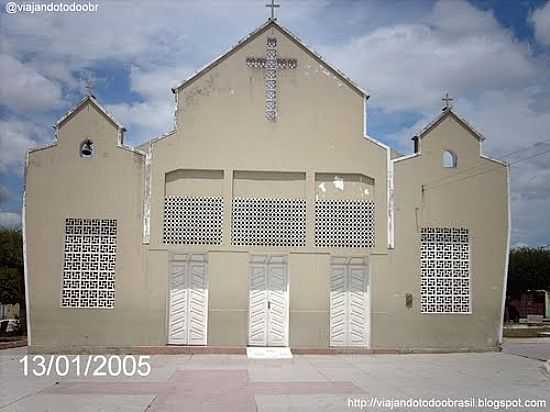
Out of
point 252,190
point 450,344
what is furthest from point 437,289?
point 252,190

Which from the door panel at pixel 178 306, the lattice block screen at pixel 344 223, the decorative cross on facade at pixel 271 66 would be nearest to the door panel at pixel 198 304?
the door panel at pixel 178 306

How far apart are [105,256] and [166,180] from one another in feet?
8.25

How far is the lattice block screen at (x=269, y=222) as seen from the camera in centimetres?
1742

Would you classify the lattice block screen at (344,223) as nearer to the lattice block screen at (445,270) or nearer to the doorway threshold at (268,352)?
the lattice block screen at (445,270)

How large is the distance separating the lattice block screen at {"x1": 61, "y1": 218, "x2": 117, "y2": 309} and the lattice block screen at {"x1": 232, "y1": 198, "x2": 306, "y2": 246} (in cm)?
325

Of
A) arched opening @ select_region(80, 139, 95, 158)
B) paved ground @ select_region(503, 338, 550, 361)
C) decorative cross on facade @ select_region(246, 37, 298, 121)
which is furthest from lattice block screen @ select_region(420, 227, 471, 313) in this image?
arched opening @ select_region(80, 139, 95, 158)

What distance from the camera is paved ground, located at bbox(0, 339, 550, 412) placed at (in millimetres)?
10281

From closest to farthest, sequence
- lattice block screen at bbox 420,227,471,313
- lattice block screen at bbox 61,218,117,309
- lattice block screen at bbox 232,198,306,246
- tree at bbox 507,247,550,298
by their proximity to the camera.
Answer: lattice block screen at bbox 61,218,117,309
lattice block screen at bbox 232,198,306,246
lattice block screen at bbox 420,227,471,313
tree at bbox 507,247,550,298

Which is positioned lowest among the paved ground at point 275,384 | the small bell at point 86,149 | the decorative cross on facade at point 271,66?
the paved ground at point 275,384

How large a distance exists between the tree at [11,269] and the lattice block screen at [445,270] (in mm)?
13712

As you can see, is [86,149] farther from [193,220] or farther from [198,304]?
[198,304]

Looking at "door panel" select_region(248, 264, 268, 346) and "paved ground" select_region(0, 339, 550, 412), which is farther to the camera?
"door panel" select_region(248, 264, 268, 346)

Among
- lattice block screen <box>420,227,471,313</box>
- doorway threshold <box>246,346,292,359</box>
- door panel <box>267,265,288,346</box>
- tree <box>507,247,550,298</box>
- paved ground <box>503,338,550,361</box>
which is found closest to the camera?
doorway threshold <box>246,346,292,359</box>

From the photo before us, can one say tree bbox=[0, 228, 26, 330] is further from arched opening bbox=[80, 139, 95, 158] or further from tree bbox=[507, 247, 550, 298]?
tree bbox=[507, 247, 550, 298]
